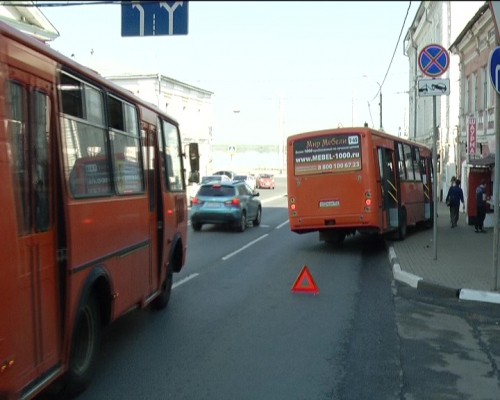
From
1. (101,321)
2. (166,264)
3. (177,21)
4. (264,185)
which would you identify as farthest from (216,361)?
(264,185)

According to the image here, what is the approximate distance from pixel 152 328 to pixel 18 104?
13.6 feet

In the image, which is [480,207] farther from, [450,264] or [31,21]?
[31,21]

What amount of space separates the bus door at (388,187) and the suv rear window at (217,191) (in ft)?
20.9

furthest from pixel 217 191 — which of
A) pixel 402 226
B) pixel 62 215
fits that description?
pixel 62 215

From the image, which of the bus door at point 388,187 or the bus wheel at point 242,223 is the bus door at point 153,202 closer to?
the bus door at point 388,187

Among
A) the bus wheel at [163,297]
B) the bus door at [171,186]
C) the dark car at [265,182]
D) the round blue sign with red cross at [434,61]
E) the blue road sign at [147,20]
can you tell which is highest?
the blue road sign at [147,20]

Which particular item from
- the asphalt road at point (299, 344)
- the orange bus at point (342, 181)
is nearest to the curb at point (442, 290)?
the asphalt road at point (299, 344)

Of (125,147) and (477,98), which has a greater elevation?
(477,98)

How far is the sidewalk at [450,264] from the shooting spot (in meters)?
9.78

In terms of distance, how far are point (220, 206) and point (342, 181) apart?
6.81m

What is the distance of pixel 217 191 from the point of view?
21609 mm

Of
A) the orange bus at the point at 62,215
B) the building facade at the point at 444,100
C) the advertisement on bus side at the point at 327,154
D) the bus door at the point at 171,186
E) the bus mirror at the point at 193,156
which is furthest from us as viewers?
the building facade at the point at 444,100

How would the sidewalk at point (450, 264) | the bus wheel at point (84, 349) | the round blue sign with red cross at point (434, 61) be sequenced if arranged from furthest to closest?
the round blue sign with red cross at point (434, 61)
the sidewalk at point (450, 264)
the bus wheel at point (84, 349)

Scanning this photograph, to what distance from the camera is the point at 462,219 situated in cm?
2641
